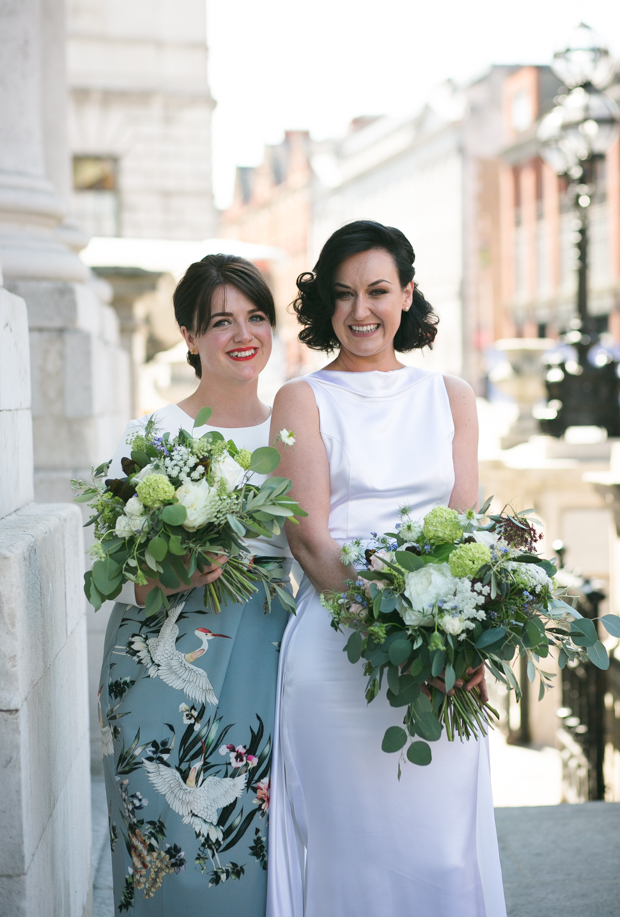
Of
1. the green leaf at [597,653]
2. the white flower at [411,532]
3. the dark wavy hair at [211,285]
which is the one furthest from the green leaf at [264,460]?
the green leaf at [597,653]

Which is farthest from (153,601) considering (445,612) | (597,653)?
(597,653)

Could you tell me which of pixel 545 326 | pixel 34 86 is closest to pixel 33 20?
pixel 34 86

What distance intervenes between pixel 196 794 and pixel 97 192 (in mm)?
17623

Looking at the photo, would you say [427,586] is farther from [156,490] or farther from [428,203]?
[428,203]

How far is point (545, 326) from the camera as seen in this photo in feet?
146

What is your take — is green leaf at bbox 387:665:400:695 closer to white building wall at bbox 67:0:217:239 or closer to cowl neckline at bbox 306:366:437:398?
cowl neckline at bbox 306:366:437:398

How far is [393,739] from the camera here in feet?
8.34

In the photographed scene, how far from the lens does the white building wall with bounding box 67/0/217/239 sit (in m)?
18.5

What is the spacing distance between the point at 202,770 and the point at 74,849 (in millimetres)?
511

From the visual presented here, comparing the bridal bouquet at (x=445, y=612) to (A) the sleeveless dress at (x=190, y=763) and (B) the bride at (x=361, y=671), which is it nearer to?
(B) the bride at (x=361, y=671)

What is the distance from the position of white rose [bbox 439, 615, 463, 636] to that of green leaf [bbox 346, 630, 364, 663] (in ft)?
0.87

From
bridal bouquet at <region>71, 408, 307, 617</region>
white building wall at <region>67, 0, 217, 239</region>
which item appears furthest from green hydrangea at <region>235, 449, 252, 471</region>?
white building wall at <region>67, 0, 217, 239</region>

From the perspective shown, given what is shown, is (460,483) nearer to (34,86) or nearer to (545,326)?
(34,86)

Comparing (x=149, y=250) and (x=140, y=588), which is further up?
(x=149, y=250)
